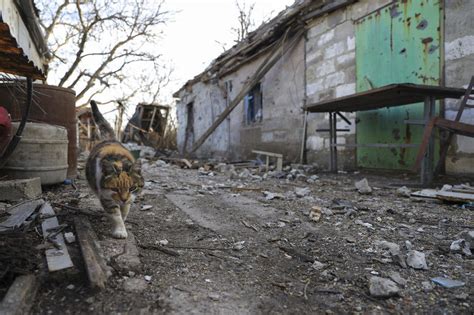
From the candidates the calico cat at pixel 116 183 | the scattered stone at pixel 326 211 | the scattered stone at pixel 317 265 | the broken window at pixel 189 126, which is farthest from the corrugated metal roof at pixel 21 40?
the broken window at pixel 189 126

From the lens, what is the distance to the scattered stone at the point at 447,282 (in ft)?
5.94

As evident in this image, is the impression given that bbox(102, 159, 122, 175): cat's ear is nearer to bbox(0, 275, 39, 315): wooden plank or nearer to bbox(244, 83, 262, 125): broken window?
bbox(0, 275, 39, 315): wooden plank

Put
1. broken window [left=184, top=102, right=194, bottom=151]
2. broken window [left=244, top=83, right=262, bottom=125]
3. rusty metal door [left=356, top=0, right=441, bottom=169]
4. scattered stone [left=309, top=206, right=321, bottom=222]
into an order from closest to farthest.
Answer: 1. scattered stone [left=309, top=206, right=321, bottom=222]
2. rusty metal door [left=356, top=0, right=441, bottom=169]
3. broken window [left=244, top=83, right=262, bottom=125]
4. broken window [left=184, top=102, right=194, bottom=151]

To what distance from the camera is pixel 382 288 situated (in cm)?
173

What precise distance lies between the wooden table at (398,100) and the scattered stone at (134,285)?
12.9 ft

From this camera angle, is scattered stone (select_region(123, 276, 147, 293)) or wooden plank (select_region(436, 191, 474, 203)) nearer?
scattered stone (select_region(123, 276, 147, 293))

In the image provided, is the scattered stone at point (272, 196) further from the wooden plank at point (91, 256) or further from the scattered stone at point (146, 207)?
the wooden plank at point (91, 256)

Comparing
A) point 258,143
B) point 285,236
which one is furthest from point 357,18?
point 285,236

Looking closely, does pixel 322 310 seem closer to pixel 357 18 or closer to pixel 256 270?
pixel 256 270

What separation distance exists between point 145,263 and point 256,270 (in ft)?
2.28

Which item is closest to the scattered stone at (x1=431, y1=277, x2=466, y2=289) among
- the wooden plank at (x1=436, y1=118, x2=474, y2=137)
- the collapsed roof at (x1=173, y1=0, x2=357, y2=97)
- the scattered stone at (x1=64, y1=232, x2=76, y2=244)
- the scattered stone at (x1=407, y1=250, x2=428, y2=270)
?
the scattered stone at (x1=407, y1=250, x2=428, y2=270)

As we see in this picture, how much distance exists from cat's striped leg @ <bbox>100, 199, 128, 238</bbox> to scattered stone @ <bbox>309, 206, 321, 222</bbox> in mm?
1744

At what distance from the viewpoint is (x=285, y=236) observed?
2.74 metres

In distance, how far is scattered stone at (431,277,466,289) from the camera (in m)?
1.81
